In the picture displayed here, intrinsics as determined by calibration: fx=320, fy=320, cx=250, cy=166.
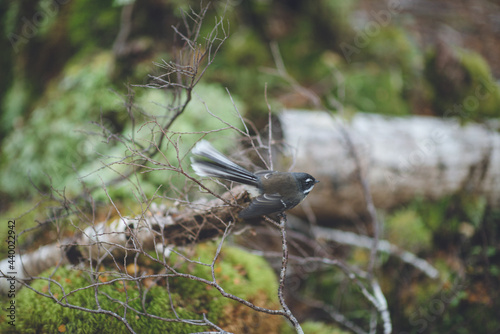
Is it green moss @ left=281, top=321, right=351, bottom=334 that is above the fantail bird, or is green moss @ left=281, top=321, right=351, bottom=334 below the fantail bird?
below

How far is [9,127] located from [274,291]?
5.68 m

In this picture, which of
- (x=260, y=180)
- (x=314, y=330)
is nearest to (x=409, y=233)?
(x=314, y=330)

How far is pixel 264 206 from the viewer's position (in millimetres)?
2365

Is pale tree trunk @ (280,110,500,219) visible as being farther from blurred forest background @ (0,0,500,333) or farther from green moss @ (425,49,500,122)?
green moss @ (425,49,500,122)

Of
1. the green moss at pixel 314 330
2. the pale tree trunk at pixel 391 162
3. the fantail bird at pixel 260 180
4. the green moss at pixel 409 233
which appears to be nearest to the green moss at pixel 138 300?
the green moss at pixel 314 330

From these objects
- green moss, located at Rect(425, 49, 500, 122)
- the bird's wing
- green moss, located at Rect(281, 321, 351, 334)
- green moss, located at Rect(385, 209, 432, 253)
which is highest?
the bird's wing

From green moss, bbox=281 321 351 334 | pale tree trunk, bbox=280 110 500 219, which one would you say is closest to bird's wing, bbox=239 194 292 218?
green moss, bbox=281 321 351 334

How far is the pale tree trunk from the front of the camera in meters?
5.05

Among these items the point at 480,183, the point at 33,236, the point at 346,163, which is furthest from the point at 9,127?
the point at 480,183

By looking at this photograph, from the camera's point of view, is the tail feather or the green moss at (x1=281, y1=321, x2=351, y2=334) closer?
the tail feather

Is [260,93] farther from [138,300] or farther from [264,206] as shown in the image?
[138,300]

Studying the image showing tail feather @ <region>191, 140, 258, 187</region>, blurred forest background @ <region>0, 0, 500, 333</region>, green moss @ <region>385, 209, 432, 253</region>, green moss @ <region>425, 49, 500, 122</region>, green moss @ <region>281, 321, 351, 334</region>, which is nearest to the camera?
tail feather @ <region>191, 140, 258, 187</region>

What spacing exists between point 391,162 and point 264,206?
354 cm

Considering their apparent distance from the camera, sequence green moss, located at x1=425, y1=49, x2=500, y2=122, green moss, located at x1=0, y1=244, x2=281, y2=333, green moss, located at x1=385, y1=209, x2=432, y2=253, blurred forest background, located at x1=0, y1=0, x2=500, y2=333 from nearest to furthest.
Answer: green moss, located at x1=0, y1=244, x2=281, y2=333, blurred forest background, located at x1=0, y1=0, x2=500, y2=333, green moss, located at x1=385, y1=209, x2=432, y2=253, green moss, located at x1=425, y1=49, x2=500, y2=122
